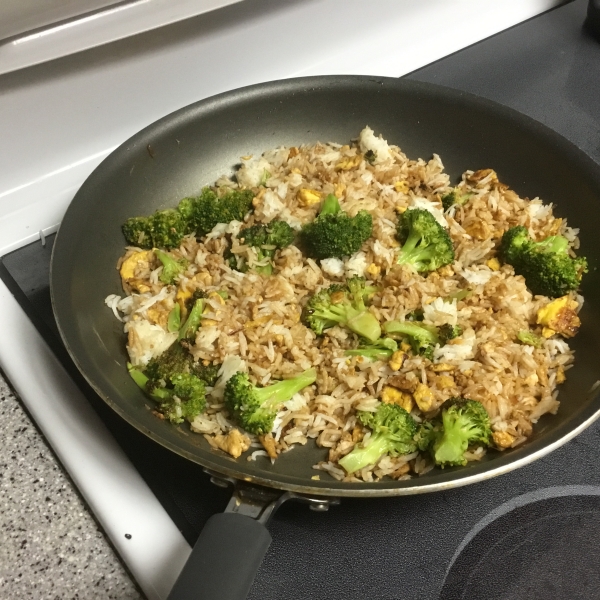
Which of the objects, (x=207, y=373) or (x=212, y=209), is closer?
(x=207, y=373)

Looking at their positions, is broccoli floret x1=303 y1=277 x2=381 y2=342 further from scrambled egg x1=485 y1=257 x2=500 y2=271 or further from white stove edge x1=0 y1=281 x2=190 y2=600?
white stove edge x1=0 y1=281 x2=190 y2=600

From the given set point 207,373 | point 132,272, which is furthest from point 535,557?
point 132,272

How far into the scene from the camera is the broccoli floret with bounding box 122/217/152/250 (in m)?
1.54

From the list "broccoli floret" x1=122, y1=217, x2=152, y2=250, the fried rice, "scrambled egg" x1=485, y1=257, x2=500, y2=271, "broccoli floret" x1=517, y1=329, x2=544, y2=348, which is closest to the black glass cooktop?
the fried rice

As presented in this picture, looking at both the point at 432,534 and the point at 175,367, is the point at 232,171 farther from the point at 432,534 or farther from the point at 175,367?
the point at 432,534

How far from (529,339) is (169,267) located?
3.02 feet

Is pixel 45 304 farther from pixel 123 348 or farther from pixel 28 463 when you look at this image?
pixel 28 463

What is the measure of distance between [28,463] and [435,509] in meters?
0.89

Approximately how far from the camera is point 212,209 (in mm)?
1602

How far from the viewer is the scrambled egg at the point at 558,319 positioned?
4.65 ft

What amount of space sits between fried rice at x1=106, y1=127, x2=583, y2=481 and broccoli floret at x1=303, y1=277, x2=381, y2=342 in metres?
0.03

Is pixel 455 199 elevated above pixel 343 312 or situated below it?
above

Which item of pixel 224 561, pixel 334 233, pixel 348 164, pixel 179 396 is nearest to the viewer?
pixel 224 561

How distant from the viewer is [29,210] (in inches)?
64.9
